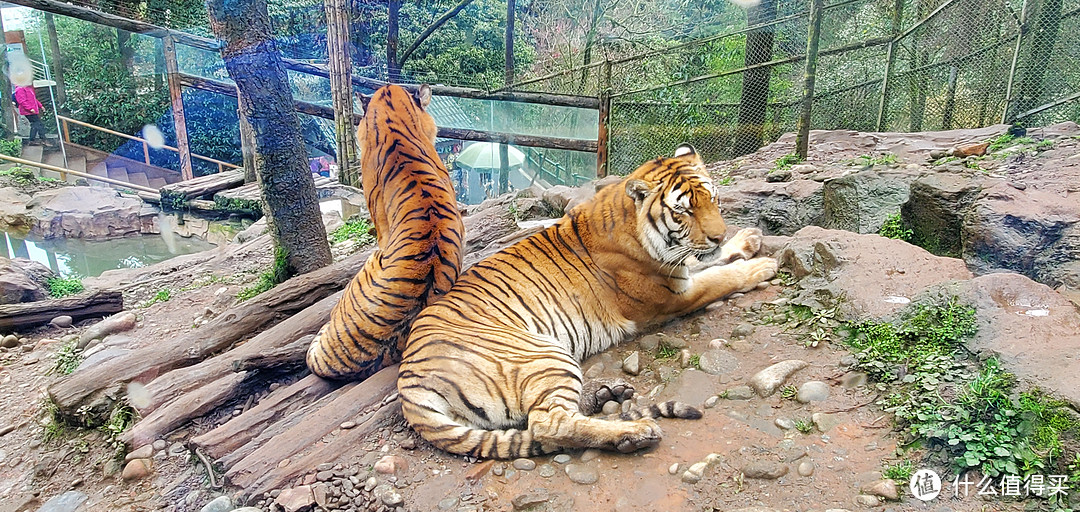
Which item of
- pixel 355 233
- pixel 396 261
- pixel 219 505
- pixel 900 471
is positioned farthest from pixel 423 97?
pixel 900 471

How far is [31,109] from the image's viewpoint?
12.1 feet

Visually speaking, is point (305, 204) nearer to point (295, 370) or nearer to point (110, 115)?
point (295, 370)

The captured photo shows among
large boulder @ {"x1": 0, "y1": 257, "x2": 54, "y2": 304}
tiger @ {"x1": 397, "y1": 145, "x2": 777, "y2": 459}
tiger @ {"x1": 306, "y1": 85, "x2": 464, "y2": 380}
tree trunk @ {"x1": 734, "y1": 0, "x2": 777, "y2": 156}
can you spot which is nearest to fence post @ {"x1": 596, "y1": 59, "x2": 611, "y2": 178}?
tiger @ {"x1": 397, "y1": 145, "x2": 777, "y2": 459}

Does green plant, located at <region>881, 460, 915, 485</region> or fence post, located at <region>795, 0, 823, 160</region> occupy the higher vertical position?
fence post, located at <region>795, 0, 823, 160</region>

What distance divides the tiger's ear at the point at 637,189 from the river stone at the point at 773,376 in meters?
0.84

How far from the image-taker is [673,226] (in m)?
2.53

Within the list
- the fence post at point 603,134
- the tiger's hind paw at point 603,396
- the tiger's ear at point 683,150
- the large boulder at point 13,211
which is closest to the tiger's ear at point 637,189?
the tiger's ear at point 683,150

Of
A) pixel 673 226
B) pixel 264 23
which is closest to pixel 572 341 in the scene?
pixel 673 226

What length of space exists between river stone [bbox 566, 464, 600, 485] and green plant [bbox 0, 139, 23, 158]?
14.0 ft

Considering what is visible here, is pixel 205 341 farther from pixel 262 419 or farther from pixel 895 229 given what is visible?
pixel 895 229

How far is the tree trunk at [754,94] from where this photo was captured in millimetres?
2835

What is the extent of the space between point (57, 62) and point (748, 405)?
386 cm

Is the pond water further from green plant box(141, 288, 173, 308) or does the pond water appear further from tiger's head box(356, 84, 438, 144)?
tiger's head box(356, 84, 438, 144)

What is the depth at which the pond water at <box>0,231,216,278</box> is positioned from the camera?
13.3 feet
